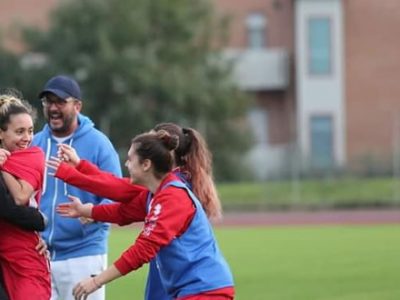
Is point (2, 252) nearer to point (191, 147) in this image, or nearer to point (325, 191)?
point (191, 147)

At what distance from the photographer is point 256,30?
1973 inches

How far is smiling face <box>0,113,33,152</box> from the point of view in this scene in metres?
7.61

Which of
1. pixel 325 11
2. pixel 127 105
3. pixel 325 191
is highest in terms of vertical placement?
pixel 325 11

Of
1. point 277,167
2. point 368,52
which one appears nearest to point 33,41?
point 277,167

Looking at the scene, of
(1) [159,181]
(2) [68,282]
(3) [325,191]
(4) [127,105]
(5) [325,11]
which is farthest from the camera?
(5) [325,11]

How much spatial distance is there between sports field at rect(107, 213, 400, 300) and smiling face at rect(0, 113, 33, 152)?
6474mm

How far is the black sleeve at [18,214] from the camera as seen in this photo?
7.40m

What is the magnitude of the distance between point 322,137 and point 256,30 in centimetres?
509

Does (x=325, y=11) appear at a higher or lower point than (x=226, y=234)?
higher

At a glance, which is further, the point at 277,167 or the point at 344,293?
the point at 277,167

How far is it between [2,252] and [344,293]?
7153 mm

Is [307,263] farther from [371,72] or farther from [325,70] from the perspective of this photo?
[371,72]

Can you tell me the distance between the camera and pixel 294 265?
18.3 m

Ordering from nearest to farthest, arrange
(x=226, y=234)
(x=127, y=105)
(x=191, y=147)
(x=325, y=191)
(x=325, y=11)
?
(x=191, y=147) < (x=226, y=234) < (x=325, y=191) < (x=127, y=105) < (x=325, y=11)
